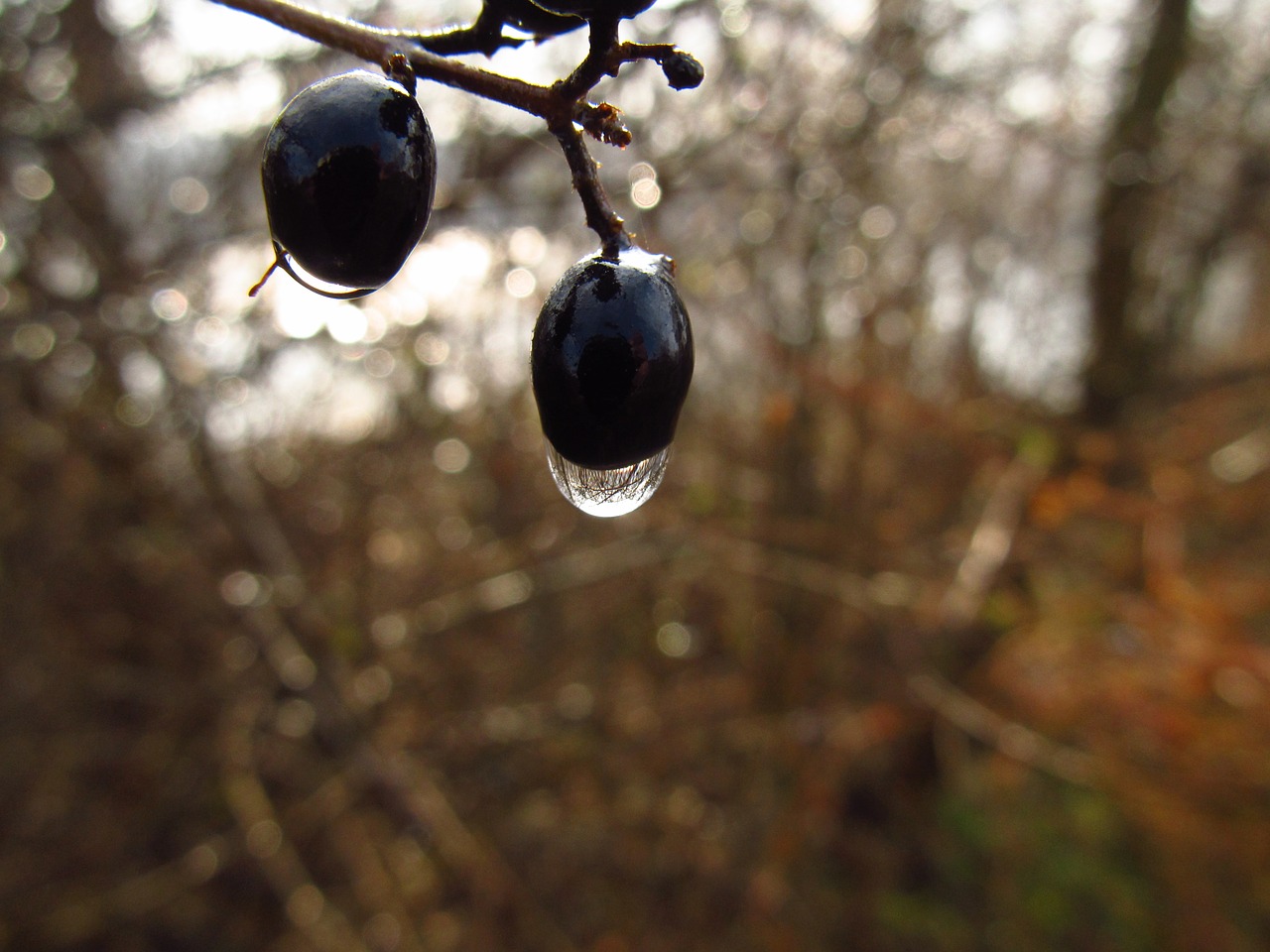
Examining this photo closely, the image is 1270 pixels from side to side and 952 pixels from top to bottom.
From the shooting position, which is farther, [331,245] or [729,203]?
[729,203]

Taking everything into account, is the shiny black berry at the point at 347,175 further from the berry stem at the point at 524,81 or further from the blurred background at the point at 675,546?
the blurred background at the point at 675,546

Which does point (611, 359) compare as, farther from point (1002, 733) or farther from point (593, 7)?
point (1002, 733)

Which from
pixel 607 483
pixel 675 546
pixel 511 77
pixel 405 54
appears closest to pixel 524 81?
pixel 511 77

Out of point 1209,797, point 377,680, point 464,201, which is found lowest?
point 1209,797

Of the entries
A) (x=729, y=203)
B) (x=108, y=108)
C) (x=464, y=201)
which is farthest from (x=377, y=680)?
(x=729, y=203)

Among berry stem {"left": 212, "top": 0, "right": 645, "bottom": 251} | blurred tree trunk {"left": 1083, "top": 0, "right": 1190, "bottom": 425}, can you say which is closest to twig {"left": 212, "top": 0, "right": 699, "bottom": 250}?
berry stem {"left": 212, "top": 0, "right": 645, "bottom": 251}

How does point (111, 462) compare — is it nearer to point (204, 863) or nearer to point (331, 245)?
point (204, 863)
